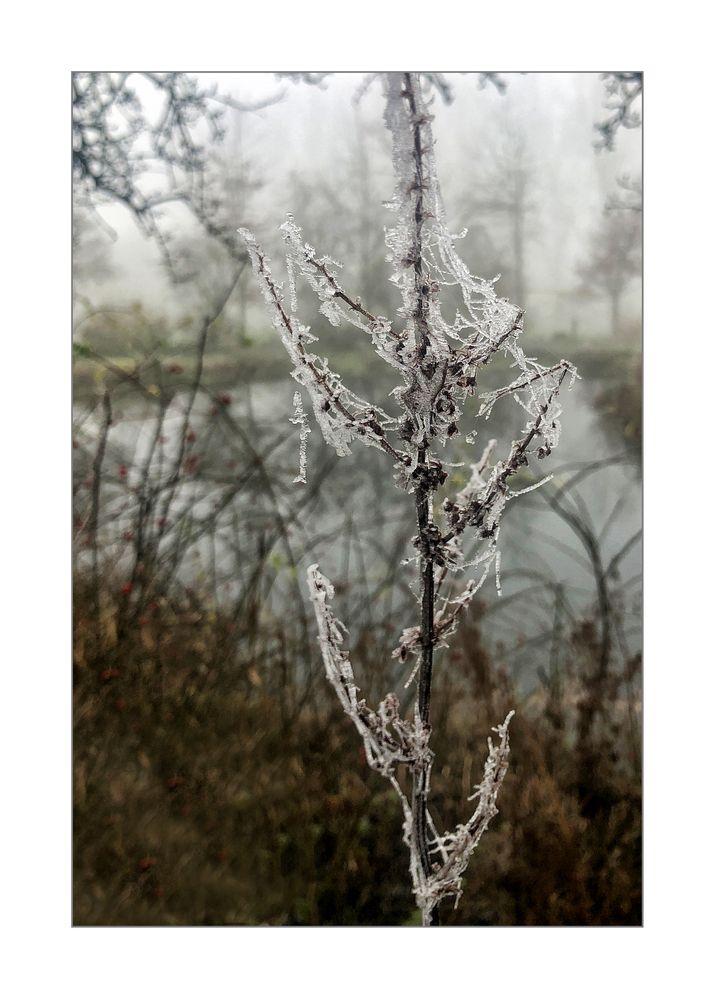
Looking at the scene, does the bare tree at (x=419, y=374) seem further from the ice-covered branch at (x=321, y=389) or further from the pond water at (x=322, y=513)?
the pond water at (x=322, y=513)

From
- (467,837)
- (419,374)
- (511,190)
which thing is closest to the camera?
(419,374)

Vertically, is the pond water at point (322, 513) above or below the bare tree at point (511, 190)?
below

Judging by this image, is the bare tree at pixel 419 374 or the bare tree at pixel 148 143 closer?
the bare tree at pixel 419 374

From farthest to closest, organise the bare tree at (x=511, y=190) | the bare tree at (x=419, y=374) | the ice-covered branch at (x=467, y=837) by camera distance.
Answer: the bare tree at (x=511, y=190), the ice-covered branch at (x=467, y=837), the bare tree at (x=419, y=374)

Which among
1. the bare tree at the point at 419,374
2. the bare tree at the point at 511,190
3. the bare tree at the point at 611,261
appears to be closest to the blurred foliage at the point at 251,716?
the bare tree at the point at 611,261

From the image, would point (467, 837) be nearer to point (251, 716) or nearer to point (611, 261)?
point (251, 716)

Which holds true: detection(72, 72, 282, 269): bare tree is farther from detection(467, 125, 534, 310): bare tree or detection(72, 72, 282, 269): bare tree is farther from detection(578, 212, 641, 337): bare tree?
detection(578, 212, 641, 337): bare tree

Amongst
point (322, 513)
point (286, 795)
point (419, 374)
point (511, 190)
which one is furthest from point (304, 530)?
point (511, 190)

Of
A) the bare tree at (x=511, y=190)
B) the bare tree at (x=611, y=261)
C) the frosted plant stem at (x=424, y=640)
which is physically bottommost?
the frosted plant stem at (x=424, y=640)

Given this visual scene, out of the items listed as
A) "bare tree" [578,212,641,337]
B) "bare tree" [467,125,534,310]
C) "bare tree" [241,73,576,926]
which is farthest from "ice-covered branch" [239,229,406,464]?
"bare tree" [578,212,641,337]

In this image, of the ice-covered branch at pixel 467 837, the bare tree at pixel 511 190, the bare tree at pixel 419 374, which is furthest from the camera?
Result: the bare tree at pixel 511 190
